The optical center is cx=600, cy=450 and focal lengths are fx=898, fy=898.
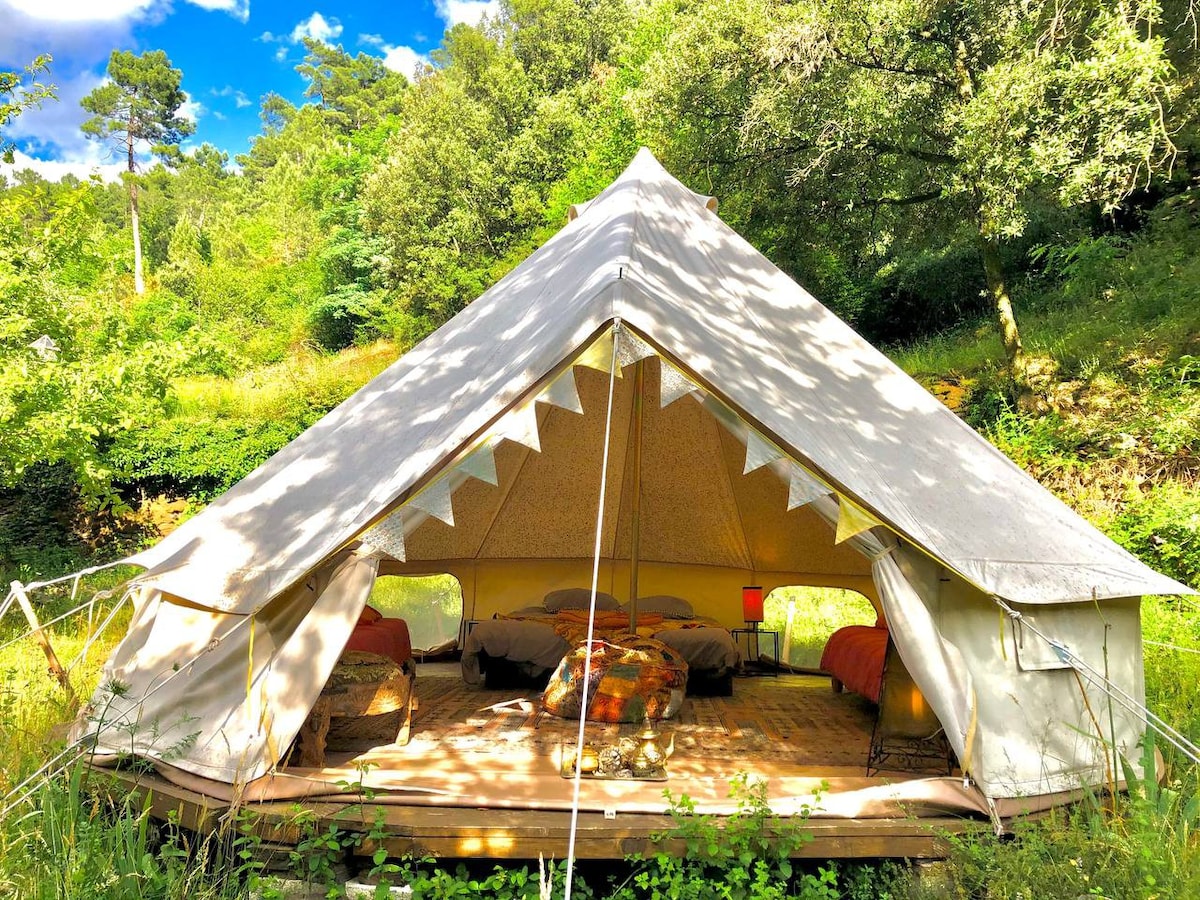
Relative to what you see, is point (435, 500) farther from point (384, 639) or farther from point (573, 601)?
point (573, 601)

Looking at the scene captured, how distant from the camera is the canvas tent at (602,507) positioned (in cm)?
331

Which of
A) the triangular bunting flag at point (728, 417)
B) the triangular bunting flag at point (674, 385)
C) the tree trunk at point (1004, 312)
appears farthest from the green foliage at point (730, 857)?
the tree trunk at point (1004, 312)

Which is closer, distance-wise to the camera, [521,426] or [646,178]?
[521,426]

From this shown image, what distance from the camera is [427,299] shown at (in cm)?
2044

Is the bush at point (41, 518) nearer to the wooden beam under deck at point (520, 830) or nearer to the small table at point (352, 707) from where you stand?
the small table at point (352, 707)

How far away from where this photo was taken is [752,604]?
6.92 meters

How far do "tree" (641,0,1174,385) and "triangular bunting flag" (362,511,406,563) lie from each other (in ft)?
21.4

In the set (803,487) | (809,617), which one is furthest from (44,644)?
(809,617)

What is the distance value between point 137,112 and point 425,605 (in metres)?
29.3

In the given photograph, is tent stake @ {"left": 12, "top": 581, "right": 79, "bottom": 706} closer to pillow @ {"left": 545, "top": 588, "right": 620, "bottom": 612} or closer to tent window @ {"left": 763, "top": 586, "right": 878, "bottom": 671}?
pillow @ {"left": 545, "top": 588, "right": 620, "bottom": 612}

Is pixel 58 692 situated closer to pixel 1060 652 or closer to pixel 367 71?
pixel 1060 652

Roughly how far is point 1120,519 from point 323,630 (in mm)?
6726

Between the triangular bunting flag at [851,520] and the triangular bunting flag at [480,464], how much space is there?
4.29 ft

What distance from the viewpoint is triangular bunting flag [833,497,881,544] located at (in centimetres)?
331
